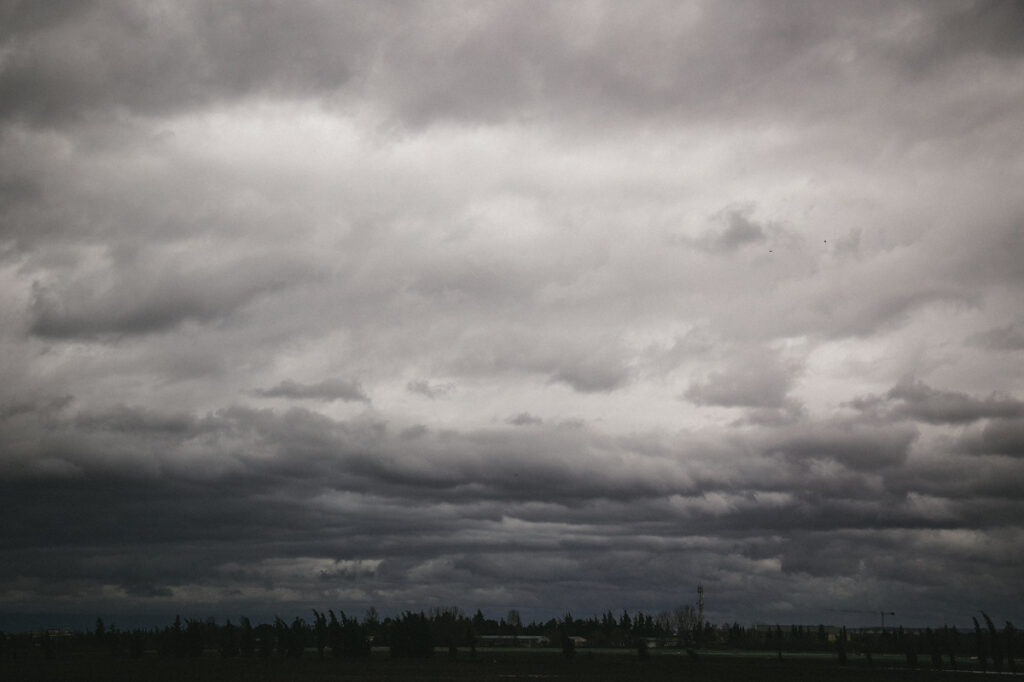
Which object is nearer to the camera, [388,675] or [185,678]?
[185,678]

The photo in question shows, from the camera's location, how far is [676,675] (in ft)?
426

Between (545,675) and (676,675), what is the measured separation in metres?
17.7

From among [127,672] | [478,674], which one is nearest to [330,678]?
[478,674]

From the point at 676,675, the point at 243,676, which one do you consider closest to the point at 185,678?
the point at 243,676

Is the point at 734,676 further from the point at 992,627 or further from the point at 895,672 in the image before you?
the point at 992,627

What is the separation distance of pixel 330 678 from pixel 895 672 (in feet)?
277

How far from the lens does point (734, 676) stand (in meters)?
127

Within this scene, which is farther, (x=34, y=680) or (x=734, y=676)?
(x=734, y=676)

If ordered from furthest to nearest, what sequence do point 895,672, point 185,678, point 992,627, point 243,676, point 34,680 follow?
point 992,627
point 895,672
point 243,676
point 185,678
point 34,680

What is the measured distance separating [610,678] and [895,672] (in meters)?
52.2

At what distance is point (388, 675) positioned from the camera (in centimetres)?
12950

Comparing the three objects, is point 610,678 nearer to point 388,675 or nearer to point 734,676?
point 734,676

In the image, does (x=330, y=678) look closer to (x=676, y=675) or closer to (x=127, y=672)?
(x=127, y=672)

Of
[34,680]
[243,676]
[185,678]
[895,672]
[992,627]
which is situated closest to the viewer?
[34,680]
